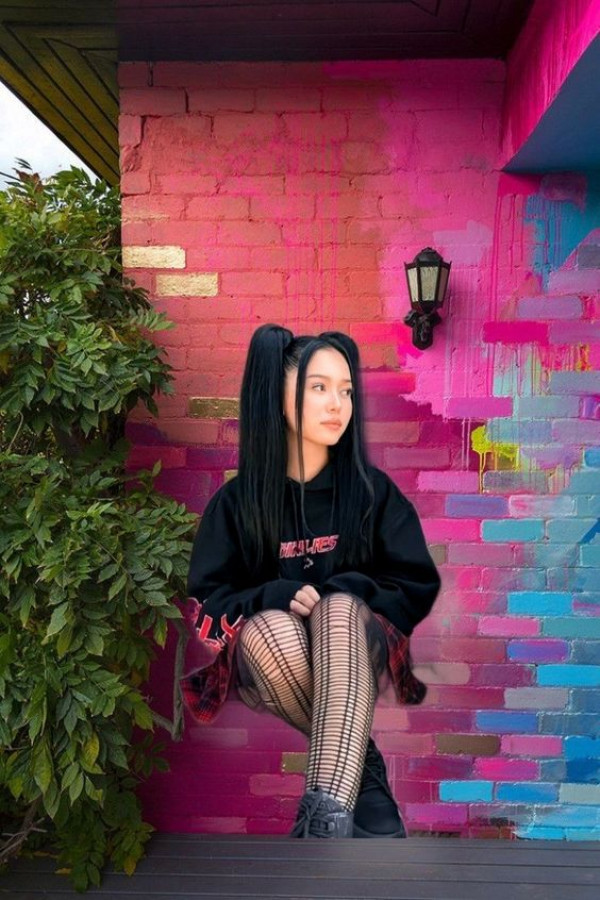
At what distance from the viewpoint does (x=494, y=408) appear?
279cm

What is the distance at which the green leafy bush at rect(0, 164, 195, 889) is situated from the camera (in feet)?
7.57

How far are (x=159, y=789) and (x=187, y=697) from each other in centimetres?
46

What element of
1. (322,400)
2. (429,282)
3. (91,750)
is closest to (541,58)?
(429,282)

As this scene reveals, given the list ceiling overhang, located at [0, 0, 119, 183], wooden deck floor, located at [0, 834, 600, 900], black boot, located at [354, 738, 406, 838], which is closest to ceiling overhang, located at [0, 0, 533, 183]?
ceiling overhang, located at [0, 0, 119, 183]

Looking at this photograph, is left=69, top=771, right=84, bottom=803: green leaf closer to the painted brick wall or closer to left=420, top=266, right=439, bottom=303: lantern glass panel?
the painted brick wall

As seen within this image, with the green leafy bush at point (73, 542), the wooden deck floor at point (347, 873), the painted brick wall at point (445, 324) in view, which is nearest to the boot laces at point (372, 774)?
the wooden deck floor at point (347, 873)

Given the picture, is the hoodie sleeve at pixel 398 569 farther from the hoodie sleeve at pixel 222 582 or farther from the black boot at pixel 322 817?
the black boot at pixel 322 817

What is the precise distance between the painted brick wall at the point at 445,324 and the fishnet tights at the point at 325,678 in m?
0.77

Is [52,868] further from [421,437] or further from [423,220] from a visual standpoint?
[423,220]

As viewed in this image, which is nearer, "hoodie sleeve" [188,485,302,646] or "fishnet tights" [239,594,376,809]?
"fishnet tights" [239,594,376,809]

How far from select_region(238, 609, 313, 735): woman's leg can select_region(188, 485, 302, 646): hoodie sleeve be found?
51mm

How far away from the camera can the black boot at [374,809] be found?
216 centimetres

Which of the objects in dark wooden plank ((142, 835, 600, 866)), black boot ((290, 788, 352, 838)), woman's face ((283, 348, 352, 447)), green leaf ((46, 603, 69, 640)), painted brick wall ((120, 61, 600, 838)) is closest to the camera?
black boot ((290, 788, 352, 838))

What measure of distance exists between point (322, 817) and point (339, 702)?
0.81 feet
